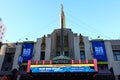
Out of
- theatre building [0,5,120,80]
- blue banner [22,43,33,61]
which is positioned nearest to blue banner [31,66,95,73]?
theatre building [0,5,120,80]

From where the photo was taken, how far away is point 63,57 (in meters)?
36.2

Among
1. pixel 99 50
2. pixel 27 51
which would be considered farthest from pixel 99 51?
pixel 27 51

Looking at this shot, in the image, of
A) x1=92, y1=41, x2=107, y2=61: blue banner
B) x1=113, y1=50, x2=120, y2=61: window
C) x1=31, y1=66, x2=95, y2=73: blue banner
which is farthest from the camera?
x1=113, y1=50, x2=120, y2=61: window

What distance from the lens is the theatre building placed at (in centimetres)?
3488

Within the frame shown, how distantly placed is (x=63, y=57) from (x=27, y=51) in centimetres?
1047

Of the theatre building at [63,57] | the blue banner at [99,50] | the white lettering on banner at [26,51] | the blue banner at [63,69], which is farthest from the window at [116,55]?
the white lettering on banner at [26,51]

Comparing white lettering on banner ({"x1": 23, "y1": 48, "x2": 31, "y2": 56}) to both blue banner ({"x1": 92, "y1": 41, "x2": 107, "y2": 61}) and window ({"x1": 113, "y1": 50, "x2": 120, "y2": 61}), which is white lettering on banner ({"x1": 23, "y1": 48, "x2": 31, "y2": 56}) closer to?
blue banner ({"x1": 92, "y1": 41, "x2": 107, "y2": 61})

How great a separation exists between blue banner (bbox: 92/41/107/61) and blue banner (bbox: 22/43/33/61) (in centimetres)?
1485

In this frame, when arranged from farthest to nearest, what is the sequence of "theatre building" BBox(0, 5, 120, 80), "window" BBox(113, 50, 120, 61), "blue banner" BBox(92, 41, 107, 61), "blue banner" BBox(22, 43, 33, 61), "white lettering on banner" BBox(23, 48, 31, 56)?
"window" BBox(113, 50, 120, 61) → "white lettering on banner" BBox(23, 48, 31, 56) → "blue banner" BBox(22, 43, 33, 61) → "blue banner" BBox(92, 41, 107, 61) → "theatre building" BBox(0, 5, 120, 80)

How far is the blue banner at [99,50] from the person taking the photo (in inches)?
1591

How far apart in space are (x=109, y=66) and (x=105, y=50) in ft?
14.3

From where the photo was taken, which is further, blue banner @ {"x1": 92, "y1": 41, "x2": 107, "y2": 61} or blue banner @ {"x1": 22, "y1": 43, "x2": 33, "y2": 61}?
blue banner @ {"x1": 22, "y1": 43, "x2": 33, "y2": 61}

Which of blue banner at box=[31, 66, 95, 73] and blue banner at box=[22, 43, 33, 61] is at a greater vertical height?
blue banner at box=[22, 43, 33, 61]

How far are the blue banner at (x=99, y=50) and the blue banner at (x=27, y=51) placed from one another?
48.7 feet
